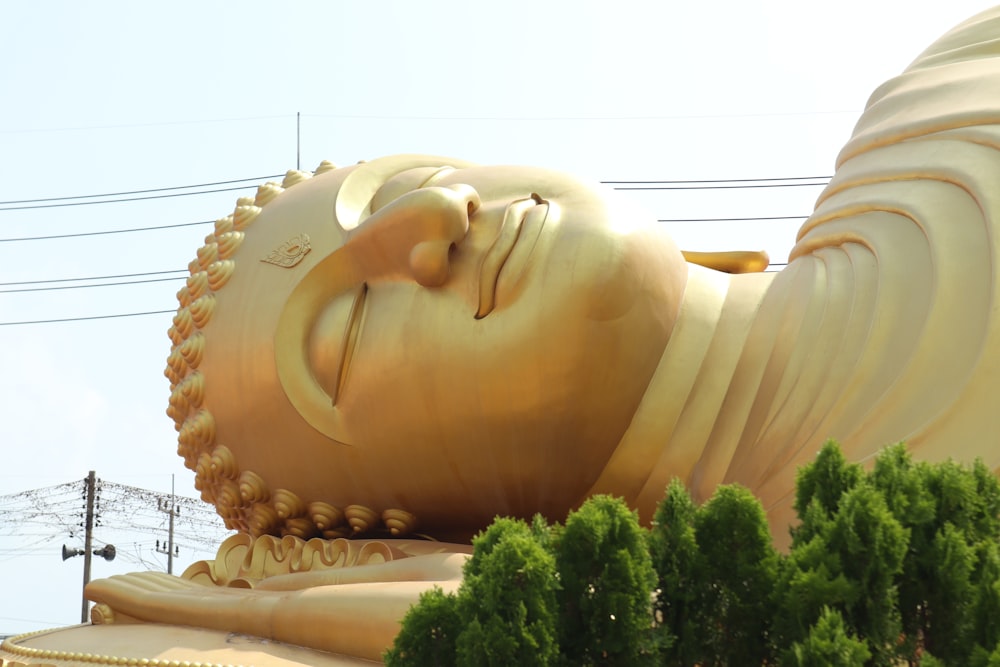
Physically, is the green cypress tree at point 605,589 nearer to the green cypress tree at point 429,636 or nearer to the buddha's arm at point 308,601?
the green cypress tree at point 429,636

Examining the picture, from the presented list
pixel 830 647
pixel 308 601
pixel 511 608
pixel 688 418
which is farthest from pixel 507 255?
pixel 830 647

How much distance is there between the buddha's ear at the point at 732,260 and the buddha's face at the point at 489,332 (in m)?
0.71

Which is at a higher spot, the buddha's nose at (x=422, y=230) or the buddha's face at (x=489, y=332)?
the buddha's nose at (x=422, y=230)

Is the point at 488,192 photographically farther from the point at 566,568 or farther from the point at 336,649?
the point at 566,568

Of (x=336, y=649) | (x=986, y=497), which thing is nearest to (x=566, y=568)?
(x=986, y=497)

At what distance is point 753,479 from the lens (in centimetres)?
594

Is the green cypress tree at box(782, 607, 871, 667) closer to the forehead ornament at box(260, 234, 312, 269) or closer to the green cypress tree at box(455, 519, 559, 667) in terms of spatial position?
the green cypress tree at box(455, 519, 559, 667)

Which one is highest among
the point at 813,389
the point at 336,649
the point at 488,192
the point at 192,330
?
the point at 488,192

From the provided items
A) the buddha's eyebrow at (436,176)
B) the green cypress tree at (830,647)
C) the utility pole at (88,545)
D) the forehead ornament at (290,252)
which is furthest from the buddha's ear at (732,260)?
the utility pole at (88,545)

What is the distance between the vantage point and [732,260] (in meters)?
6.96

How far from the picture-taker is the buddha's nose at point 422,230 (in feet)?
19.5

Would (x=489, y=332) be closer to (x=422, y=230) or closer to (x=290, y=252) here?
(x=422, y=230)

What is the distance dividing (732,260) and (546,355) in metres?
1.59

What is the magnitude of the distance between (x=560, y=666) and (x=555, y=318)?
224 centimetres
